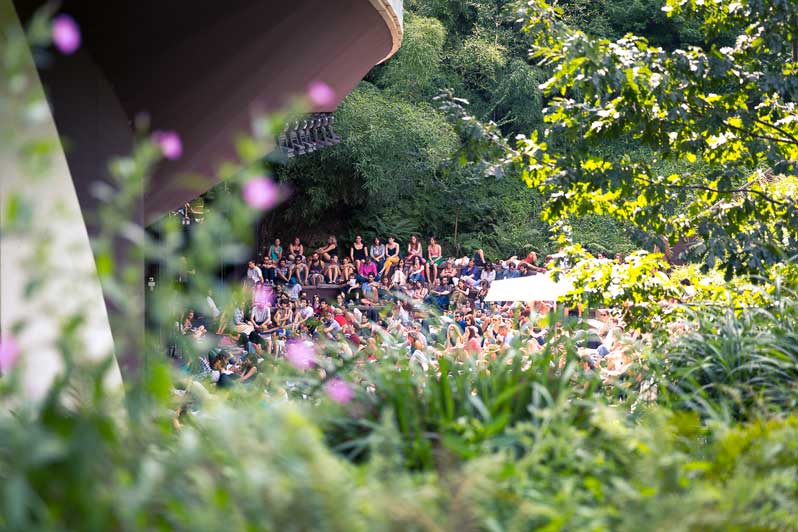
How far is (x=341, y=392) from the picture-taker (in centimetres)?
279

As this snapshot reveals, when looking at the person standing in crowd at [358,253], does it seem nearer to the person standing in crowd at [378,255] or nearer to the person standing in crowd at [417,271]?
the person standing in crowd at [378,255]

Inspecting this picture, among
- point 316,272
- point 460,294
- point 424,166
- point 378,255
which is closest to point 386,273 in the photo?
point 378,255

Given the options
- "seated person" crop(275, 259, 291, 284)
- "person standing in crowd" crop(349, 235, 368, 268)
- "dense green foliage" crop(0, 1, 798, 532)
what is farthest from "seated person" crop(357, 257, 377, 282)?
"dense green foliage" crop(0, 1, 798, 532)


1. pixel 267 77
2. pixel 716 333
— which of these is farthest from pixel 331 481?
pixel 267 77

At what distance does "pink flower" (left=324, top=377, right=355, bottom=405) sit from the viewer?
2787 millimetres

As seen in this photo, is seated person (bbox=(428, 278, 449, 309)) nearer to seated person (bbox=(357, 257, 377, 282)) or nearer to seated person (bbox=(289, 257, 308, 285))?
seated person (bbox=(357, 257, 377, 282))

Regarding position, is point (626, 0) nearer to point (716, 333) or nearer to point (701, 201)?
point (701, 201)

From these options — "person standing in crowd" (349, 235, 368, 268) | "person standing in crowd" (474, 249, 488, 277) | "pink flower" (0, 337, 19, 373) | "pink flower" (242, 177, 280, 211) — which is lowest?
"person standing in crowd" (474, 249, 488, 277)

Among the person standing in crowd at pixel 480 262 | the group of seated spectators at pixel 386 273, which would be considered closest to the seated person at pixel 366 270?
the group of seated spectators at pixel 386 273

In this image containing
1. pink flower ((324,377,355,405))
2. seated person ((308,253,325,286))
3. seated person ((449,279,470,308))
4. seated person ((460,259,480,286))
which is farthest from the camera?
seated person ((308,253,325,286))

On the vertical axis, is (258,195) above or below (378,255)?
above

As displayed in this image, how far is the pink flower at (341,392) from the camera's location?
9.14ft

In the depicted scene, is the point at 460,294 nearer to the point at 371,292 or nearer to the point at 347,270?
the point at 371,292

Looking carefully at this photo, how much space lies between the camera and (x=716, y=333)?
4.08 metres
